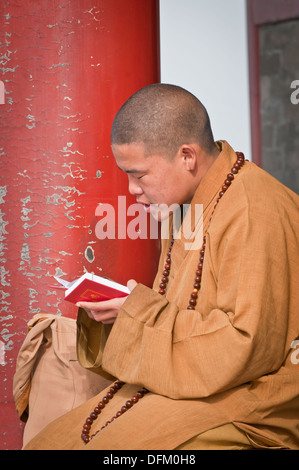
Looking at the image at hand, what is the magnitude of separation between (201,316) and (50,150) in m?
0.90

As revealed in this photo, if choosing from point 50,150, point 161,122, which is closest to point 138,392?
point 161,122

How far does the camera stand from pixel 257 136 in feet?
21.4

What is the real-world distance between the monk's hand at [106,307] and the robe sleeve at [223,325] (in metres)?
0.05

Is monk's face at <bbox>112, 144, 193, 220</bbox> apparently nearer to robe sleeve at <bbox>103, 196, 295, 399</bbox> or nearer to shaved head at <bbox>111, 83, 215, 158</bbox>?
shaved head at <bbox>111, 83, 215, 158</bbox>

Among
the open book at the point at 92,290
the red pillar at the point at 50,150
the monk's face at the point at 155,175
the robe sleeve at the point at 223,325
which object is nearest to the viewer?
the robe sleeve at the point at 223,325

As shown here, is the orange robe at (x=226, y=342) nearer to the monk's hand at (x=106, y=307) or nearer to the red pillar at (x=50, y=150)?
the monk's hand at (x=106, y=307)

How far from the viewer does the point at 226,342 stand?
1675mm

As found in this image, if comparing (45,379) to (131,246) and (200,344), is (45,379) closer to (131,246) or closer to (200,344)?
(131,246)

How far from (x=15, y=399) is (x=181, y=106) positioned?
1050 millimetres

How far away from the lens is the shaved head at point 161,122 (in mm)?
1909

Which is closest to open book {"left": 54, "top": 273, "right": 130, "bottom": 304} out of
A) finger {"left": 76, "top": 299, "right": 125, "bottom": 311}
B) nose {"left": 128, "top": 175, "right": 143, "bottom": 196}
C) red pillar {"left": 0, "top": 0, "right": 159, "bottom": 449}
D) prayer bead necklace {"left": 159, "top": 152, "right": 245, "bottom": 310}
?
finger {"left": 76, "top": 299, "right": 125, "bottom": 311}

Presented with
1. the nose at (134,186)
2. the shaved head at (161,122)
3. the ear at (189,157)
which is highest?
the shaved head at (161,122)

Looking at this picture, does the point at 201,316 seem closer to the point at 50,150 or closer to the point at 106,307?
the point at 106,307

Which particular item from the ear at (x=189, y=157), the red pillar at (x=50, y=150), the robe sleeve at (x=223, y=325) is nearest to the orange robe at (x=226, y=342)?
the robe sleeve at (x=223, y=325)
